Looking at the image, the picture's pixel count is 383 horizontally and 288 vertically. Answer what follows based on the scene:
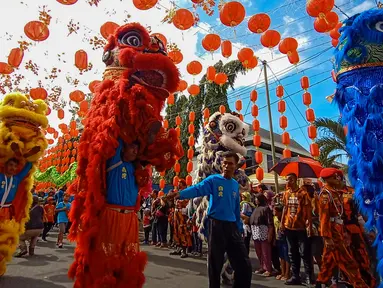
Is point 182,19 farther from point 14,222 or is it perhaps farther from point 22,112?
point 14,222

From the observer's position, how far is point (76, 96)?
10414mm

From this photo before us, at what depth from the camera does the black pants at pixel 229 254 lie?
3.53m

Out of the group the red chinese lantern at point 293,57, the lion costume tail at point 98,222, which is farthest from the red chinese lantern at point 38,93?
the lion costume tail at point 98,222

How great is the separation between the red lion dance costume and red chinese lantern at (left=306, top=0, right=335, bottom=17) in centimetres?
374

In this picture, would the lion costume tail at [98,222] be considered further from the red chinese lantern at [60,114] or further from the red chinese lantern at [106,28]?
the red chinese lantern at [60,114]

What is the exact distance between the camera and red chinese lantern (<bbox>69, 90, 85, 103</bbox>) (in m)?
10.4

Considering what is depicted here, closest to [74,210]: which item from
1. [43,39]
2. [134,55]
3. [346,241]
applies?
[134,55]

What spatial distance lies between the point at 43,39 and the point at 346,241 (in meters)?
6.04

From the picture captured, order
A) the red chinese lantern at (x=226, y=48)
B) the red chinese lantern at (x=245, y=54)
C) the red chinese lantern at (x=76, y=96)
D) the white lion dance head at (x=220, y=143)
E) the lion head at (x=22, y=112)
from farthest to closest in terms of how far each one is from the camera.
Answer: the red chinese lantern at (x=76, y=96)
the red chinese lantern at (x=245, y=54)
the red chinese lantern at (x=226, y=48)
the white lion dance head at (x=220, y=143)
the lion head at (x=22, y=112)

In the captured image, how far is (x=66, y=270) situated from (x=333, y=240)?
4.28 m

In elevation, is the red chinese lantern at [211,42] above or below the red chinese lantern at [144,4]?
above

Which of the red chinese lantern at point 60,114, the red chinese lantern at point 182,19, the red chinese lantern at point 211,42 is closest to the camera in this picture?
the red chinese lantern at point 182,19

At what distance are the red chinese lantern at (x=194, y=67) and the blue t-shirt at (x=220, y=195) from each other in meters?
5.08

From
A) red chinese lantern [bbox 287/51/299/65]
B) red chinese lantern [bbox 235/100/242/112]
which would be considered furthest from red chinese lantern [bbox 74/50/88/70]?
red chinese lantern [bbox 287/51/299/65]
